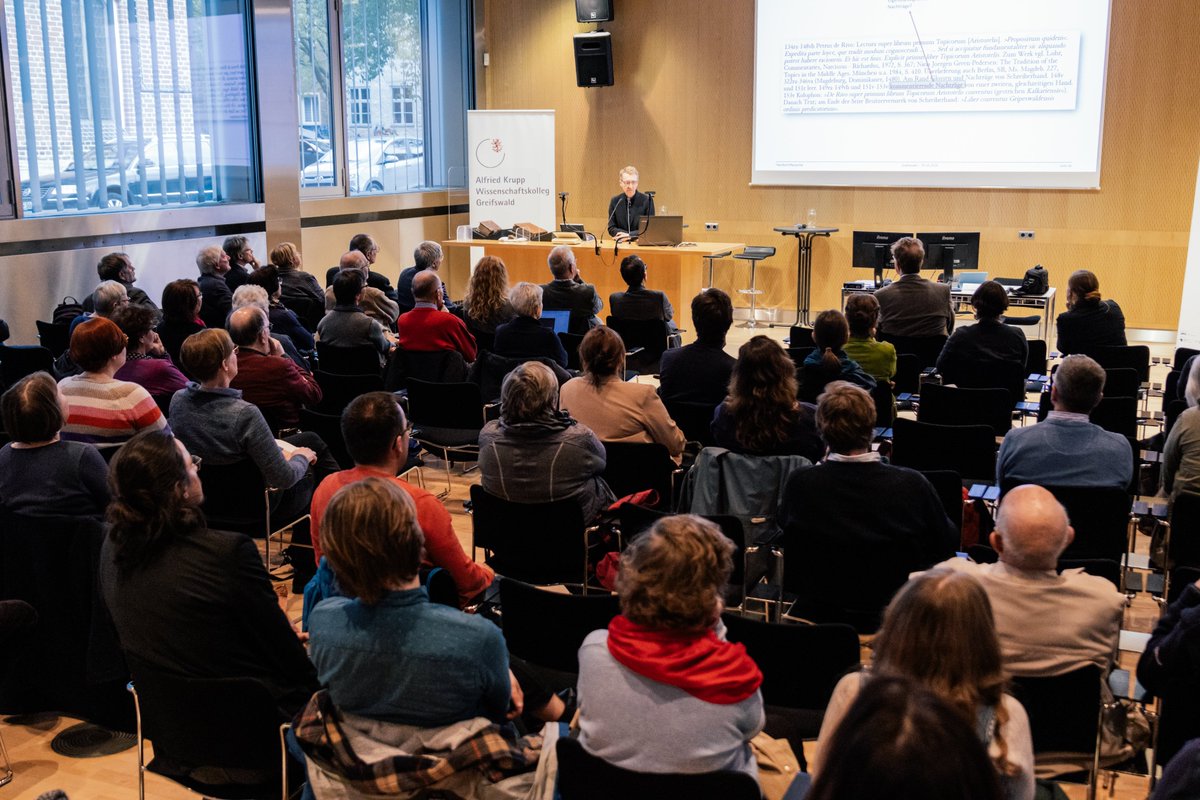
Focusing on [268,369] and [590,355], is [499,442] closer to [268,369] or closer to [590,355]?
[590,355]

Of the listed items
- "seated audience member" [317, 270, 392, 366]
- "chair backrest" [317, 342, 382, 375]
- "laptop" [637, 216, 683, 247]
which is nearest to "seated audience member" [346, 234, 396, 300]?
"seated audience member" [317, 270, 392, 366]

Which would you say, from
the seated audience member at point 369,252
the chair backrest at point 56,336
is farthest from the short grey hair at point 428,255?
the chair backrest at point 56,336

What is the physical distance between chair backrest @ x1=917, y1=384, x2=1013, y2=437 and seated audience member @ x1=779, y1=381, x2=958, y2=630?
6.48 feet

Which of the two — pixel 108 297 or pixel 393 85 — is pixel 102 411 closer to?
pixel 108 297

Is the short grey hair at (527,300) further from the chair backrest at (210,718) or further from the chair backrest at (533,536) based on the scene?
the chair backrest at (210,718)

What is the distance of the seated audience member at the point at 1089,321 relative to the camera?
6684 mm

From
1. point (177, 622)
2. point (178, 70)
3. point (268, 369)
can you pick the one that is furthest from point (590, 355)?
point (178, 70)

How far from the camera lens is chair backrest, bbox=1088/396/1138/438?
520 centimetres

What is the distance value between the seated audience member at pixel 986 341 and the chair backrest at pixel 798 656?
3.86 m

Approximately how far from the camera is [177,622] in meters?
2.59

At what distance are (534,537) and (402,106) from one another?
9.88m

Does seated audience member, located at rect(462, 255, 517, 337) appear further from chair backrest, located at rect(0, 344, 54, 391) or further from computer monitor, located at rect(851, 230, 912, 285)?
computer monitor, located at rect(851, 230, 912, 285)

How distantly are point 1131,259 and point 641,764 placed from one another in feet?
34.2

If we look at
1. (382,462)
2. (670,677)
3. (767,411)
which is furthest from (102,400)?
(670,677)
